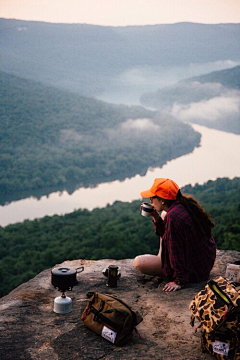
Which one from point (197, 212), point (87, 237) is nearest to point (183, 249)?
point (197, 212)

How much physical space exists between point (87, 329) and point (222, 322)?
0.93 metres

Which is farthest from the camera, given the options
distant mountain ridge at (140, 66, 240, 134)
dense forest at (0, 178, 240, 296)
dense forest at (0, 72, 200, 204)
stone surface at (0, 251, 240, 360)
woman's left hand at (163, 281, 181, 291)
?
distant mountain ridge at (140, 66, 240, 134)

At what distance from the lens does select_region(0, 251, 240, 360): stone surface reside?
2502 millimetres

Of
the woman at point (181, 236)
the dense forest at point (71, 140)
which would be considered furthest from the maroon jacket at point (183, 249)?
the dense forest at point (71, 140)

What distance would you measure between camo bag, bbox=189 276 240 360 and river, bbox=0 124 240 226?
23860 mm

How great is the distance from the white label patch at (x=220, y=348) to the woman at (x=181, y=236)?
0.98 m

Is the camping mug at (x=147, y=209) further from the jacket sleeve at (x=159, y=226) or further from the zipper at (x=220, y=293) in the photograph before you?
the zipper at (x=220, y=293)

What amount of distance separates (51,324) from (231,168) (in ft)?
135

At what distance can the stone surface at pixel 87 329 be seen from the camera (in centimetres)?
250

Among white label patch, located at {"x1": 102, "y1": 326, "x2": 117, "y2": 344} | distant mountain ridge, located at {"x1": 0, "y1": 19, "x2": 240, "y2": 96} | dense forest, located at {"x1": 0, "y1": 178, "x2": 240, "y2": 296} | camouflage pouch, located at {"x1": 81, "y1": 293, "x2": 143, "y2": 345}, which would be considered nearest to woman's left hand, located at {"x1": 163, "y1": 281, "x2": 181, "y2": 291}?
camouflage pouch, located at {"x1": 81, "y1": 293, "x2": 143, "y2": 345}

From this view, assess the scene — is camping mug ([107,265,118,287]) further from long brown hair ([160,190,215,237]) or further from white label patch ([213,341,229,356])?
white label patch ([213,341,229,356])

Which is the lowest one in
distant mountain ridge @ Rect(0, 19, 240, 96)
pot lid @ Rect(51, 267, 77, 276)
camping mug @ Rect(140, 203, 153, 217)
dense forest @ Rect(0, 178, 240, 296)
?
dense forest @ Rect(0, 178, 240, 296)

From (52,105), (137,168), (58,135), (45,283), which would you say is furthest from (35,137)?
(45,283)

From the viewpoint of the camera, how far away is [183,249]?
330cm
